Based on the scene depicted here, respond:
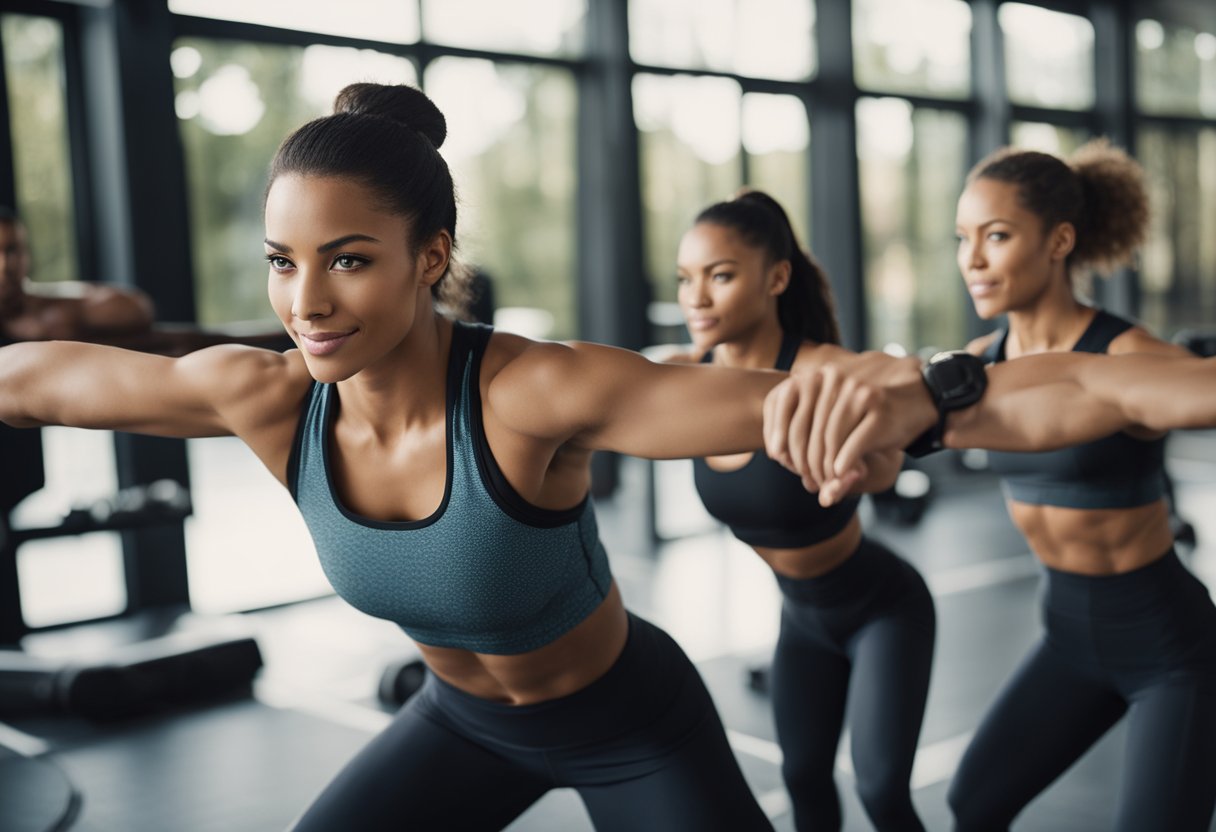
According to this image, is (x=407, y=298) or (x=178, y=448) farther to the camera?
(x=178, y=448)

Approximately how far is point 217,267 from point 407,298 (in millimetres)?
3552

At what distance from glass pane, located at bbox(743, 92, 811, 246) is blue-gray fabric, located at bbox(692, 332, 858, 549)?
437 cm

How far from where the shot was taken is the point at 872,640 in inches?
84.4

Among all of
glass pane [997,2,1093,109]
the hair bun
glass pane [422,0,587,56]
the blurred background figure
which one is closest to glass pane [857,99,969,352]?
glass pane [997,2,1093,109]

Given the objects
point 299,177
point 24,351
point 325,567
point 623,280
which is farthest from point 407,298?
point 623,280

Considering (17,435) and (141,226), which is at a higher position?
(141,226)

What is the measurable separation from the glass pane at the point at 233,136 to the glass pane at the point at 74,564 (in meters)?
0.66

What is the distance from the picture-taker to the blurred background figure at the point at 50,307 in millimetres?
3217

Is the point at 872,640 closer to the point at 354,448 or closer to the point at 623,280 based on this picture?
the point at 354,448

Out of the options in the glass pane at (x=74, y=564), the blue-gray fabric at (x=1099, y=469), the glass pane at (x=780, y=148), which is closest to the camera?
the blue-gray fabric at (x=1099, y=469)

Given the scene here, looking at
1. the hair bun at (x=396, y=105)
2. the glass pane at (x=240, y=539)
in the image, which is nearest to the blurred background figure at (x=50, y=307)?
the glass pane at (x=240, y=539)

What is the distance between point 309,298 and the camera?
1271 mm

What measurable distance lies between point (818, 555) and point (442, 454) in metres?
1.01

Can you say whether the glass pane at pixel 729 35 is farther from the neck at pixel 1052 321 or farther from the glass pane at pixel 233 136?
the neck at pixel 1052 321
